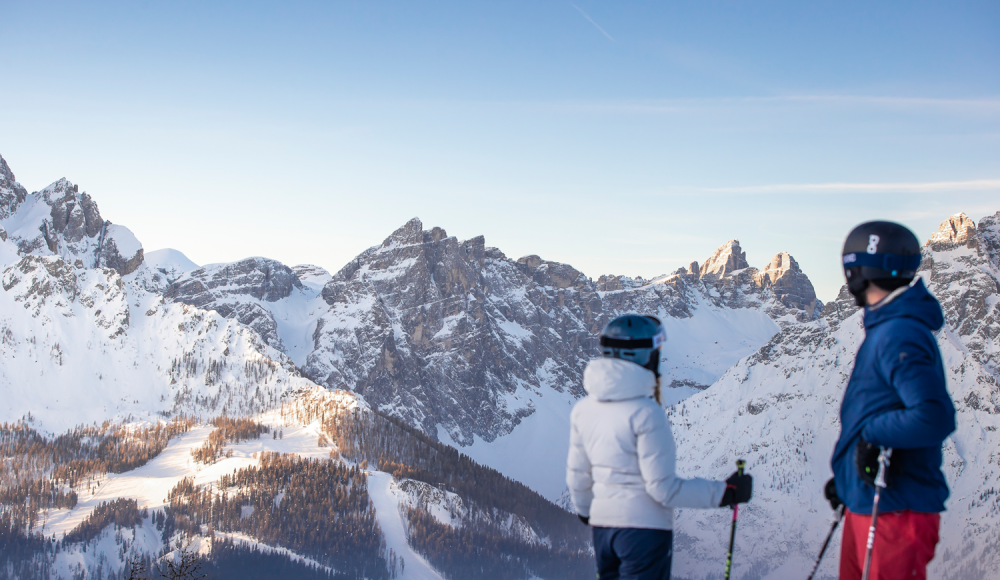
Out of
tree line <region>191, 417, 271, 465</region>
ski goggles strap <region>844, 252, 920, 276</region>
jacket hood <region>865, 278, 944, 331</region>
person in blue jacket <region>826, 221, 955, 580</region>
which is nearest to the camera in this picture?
person in blue jacket <region>826, 221, 955, 580</region>

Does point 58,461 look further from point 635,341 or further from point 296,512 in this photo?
point 635,341

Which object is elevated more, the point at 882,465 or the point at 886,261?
the point at 886,261

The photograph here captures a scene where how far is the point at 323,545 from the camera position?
13900 centimetres

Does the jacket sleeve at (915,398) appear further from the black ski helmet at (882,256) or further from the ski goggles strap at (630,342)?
the ski goggles strap at (630,342)

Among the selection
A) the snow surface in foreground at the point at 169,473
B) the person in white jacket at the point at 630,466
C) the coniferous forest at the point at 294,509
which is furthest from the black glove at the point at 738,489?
the snow surface in foreground at the point at 169,473

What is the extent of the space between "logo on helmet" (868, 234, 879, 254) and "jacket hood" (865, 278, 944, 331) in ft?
1.31

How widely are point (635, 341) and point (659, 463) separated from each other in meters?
1.03

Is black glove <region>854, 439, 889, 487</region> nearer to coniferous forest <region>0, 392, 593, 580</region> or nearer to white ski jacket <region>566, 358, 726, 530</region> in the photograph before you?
white ski jacket <region>566, 358, 726, 530</region>

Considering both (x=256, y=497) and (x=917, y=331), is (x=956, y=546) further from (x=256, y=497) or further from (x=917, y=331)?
(x=917, y=331)

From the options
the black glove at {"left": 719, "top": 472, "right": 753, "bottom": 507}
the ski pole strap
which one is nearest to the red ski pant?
the ski pole strap

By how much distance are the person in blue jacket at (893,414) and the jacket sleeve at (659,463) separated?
1.20 meters

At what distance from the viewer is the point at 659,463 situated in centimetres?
571

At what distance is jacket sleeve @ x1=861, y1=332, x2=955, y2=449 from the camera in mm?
5082

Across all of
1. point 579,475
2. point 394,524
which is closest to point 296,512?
point 394,524
